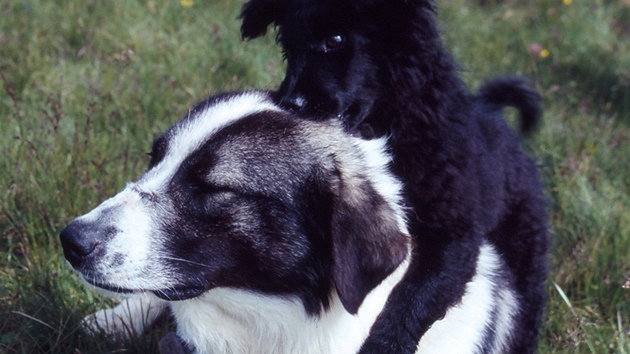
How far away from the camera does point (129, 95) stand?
4.68 m

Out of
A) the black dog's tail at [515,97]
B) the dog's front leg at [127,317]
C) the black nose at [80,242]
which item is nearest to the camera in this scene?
the black nose at [80,242]

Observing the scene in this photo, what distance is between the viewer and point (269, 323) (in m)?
2.70

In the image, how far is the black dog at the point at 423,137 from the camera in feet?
10.1

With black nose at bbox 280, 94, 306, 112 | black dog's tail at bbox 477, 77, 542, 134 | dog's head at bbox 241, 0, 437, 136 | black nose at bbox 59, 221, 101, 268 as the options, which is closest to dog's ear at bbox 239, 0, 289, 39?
dog's head at bbox 241, 0, 437, 136

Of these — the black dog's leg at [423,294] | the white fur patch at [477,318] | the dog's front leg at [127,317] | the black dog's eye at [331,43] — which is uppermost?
the black dog's eye at [331,43]

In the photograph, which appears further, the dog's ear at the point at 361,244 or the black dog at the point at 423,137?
the black dog at the point at 423,137

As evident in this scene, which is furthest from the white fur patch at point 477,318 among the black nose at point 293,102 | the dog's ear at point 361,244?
the black nose at point 293,102

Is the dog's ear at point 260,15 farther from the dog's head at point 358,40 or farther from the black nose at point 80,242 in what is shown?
the black nose at point 80,242

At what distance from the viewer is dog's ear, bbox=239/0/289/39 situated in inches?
145

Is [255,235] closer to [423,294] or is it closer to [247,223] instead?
[247,223]

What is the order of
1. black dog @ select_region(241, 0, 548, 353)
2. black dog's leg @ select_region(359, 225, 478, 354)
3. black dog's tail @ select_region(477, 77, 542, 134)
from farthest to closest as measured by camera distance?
black dog's tail @ select_region(477, 77, 542, 134) → black dog @ select_region(241, 0, 548, 353) → black dog's leg @ select_region(359, 225, 478, 354)

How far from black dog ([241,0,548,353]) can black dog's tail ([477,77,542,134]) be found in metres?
0.47

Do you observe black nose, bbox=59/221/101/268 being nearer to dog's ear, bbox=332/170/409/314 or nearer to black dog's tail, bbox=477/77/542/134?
dog's ear, bbox=332/170/409/314

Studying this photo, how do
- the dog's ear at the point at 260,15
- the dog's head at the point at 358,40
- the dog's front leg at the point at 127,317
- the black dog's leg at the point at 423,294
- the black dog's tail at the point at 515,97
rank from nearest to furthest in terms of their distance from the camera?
the black dog's leg at the point at 423,294
the dog's front leg at the point at 127,317
the dog's head at the point at 358,40
the dog's ear at the point at 260,15
the black dog's tail at the point at 515,97
